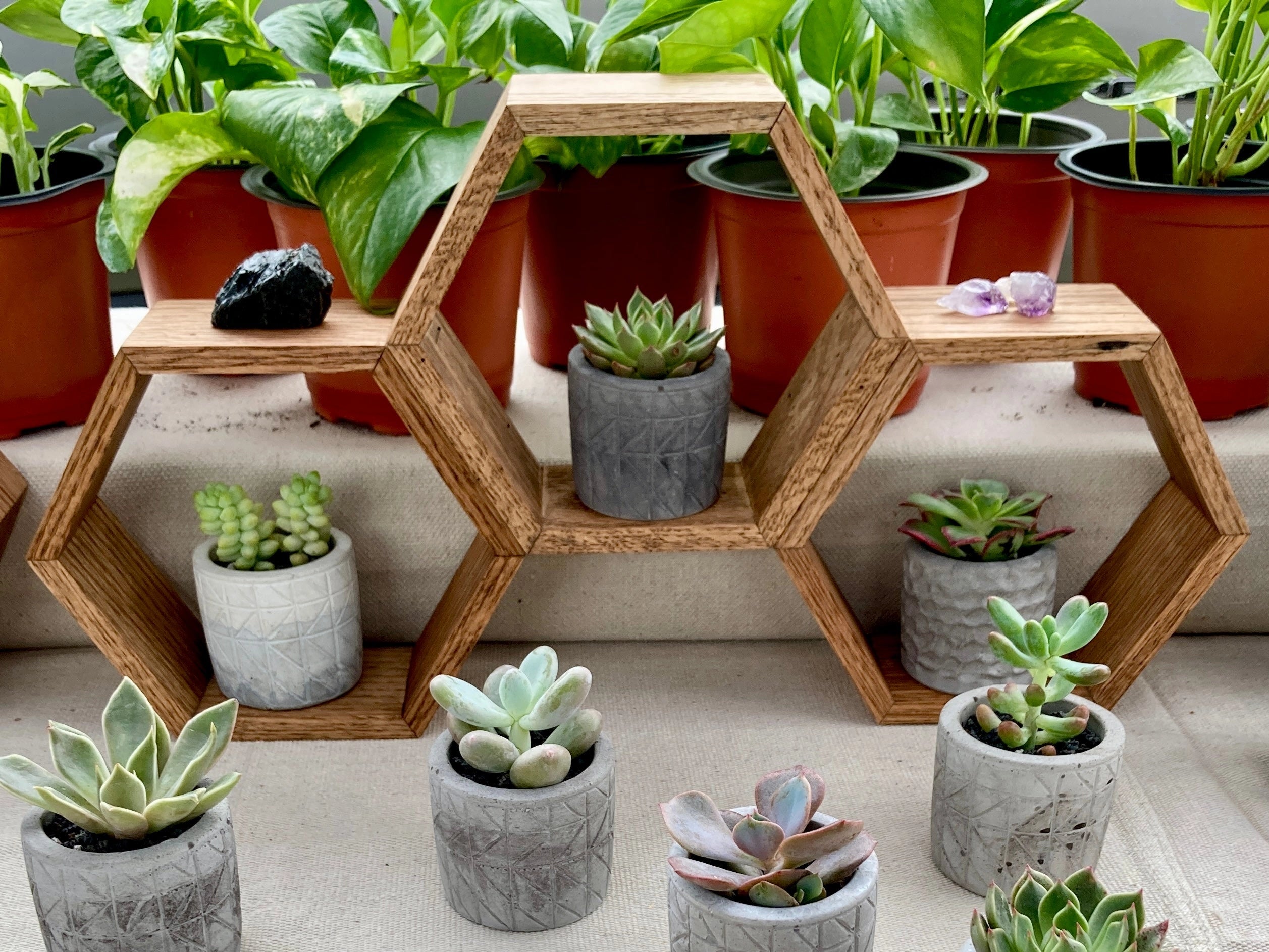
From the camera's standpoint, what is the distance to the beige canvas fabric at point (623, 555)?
3.84 feet

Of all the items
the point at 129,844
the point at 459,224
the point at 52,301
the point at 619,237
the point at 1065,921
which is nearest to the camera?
the point at 1065,921

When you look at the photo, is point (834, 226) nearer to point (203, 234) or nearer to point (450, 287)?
point (450, 287)

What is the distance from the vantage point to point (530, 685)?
0.88m

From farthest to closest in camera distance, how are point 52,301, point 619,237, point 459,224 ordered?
point 619,237
point 52,301
point 459,224

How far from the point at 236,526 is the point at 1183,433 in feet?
2.42

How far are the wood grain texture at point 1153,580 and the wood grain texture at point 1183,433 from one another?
2 centimetres

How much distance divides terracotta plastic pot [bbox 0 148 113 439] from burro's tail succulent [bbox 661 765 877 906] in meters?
0.70

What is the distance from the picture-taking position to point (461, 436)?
100 centimetres

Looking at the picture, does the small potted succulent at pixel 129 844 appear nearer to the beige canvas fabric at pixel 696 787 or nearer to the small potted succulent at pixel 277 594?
the beige canvas fabric at pixel 696 787

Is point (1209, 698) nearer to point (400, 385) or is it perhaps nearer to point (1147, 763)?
point (1147, 763)

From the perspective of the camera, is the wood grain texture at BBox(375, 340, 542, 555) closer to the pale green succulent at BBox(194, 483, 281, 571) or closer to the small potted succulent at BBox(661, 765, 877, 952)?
the pale green succulent at BBox(194, 483, 281, 571)

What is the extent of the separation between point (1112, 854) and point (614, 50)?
733 mm

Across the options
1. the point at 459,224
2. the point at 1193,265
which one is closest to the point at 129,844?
the point at 459,224

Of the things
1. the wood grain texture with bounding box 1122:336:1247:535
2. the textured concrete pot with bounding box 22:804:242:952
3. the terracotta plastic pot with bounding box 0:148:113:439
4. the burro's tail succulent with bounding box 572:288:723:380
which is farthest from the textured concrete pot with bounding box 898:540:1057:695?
the terracotta plastic pot with bounding box 0:148:113:439
